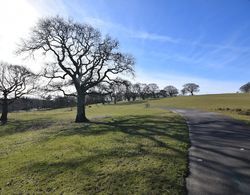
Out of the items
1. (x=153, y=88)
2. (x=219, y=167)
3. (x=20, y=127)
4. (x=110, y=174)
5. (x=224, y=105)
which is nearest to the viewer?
(x=110, y=174)

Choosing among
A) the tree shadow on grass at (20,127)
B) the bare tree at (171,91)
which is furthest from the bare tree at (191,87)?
the tree shadow on grass at (20,127)

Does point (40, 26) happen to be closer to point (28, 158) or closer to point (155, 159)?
point (28, 158)

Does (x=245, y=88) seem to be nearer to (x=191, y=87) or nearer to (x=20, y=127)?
(x=191, y=87)

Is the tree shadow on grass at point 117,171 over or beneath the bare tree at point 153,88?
beneath

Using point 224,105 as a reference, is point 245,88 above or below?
above

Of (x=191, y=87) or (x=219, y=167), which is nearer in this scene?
(x=219, y=167)

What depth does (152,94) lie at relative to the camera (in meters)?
139

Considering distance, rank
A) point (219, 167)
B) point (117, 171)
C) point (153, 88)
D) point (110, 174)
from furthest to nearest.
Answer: point (153, 88) → point (219, 167) → point (117, 171) → point (110, 174)

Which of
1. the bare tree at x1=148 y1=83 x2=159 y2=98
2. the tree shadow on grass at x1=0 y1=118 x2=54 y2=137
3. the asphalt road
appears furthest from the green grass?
the bare tree at x1=148 y1=83 x2=159 y2=98

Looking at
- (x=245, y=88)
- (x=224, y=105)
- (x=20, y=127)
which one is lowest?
(x=20, y=127)

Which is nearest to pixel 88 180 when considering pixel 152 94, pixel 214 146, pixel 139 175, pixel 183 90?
pixel 139 175

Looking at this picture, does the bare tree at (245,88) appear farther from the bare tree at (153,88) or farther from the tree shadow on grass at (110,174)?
the tree shadow on grass at (110,174)

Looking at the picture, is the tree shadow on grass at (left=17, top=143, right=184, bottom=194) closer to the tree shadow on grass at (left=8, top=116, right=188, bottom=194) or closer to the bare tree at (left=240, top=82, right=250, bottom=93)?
the tree shadow on grass at (left=8, top=116, right=188, bottom=194)

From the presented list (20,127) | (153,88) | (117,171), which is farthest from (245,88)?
(117,171)
